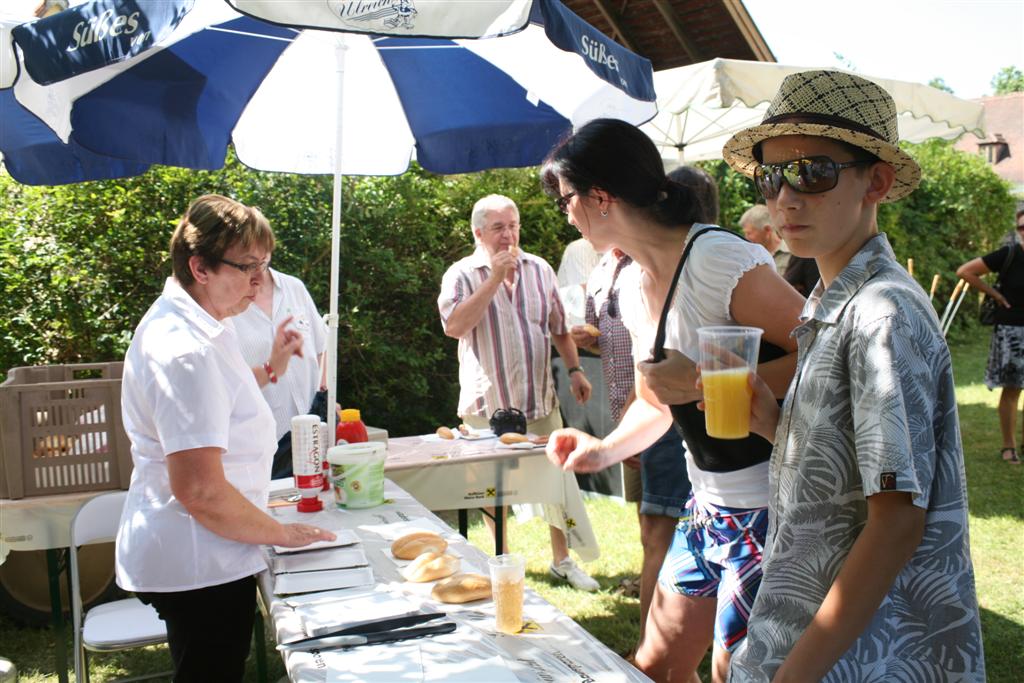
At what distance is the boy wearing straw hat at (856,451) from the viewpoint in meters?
1.23

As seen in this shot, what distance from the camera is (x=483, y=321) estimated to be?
4.75 m

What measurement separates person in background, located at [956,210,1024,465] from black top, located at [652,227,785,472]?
624 centimetres

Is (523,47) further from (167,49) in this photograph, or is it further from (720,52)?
(720,52)

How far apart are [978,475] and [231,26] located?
6.32 m

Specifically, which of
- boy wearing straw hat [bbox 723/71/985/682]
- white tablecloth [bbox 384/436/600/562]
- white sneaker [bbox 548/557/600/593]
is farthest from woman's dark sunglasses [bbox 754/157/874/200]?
white sneaker [bbox 548/557/600/593]

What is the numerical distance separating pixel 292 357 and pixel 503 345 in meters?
1.25

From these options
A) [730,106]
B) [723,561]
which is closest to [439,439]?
[723,561]

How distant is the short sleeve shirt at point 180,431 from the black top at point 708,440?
110 centimetres

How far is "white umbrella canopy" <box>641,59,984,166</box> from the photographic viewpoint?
5680 mm

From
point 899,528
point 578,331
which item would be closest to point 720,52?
point 578,331

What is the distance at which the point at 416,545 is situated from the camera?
7.53 feet

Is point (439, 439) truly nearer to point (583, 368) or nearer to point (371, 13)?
point (371, 13)

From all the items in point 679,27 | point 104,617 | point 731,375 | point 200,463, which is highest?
point 679,27

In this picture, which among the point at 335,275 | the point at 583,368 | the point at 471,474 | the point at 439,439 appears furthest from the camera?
the point at 583,368
